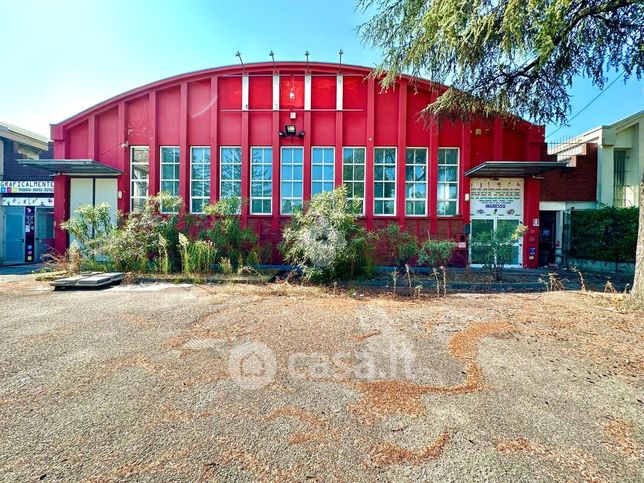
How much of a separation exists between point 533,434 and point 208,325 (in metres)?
4.44

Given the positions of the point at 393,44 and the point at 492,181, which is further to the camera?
the point at 492,181

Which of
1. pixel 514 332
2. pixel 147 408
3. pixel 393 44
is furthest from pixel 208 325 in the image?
pixel 393 44

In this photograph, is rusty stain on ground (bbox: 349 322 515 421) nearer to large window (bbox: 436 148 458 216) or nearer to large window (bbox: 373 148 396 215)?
large window (bbox: 373 148 396 215)

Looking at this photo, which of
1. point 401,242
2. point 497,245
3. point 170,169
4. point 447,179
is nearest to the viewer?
point 497,245

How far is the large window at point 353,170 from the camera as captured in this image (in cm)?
1278

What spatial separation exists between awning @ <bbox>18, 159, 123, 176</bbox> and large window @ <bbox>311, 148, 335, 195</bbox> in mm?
8039

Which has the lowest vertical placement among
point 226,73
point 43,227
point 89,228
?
point 89,228

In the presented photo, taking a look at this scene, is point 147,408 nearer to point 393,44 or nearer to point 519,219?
point 393,44

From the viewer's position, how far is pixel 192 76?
1290 centimetres

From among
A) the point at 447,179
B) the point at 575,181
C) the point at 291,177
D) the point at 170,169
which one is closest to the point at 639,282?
the point at 447,179

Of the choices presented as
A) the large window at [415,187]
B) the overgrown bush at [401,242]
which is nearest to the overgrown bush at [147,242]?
the overgrown bush at [401,242]

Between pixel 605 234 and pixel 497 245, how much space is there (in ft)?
21.4

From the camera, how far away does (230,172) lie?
13.0 meters
